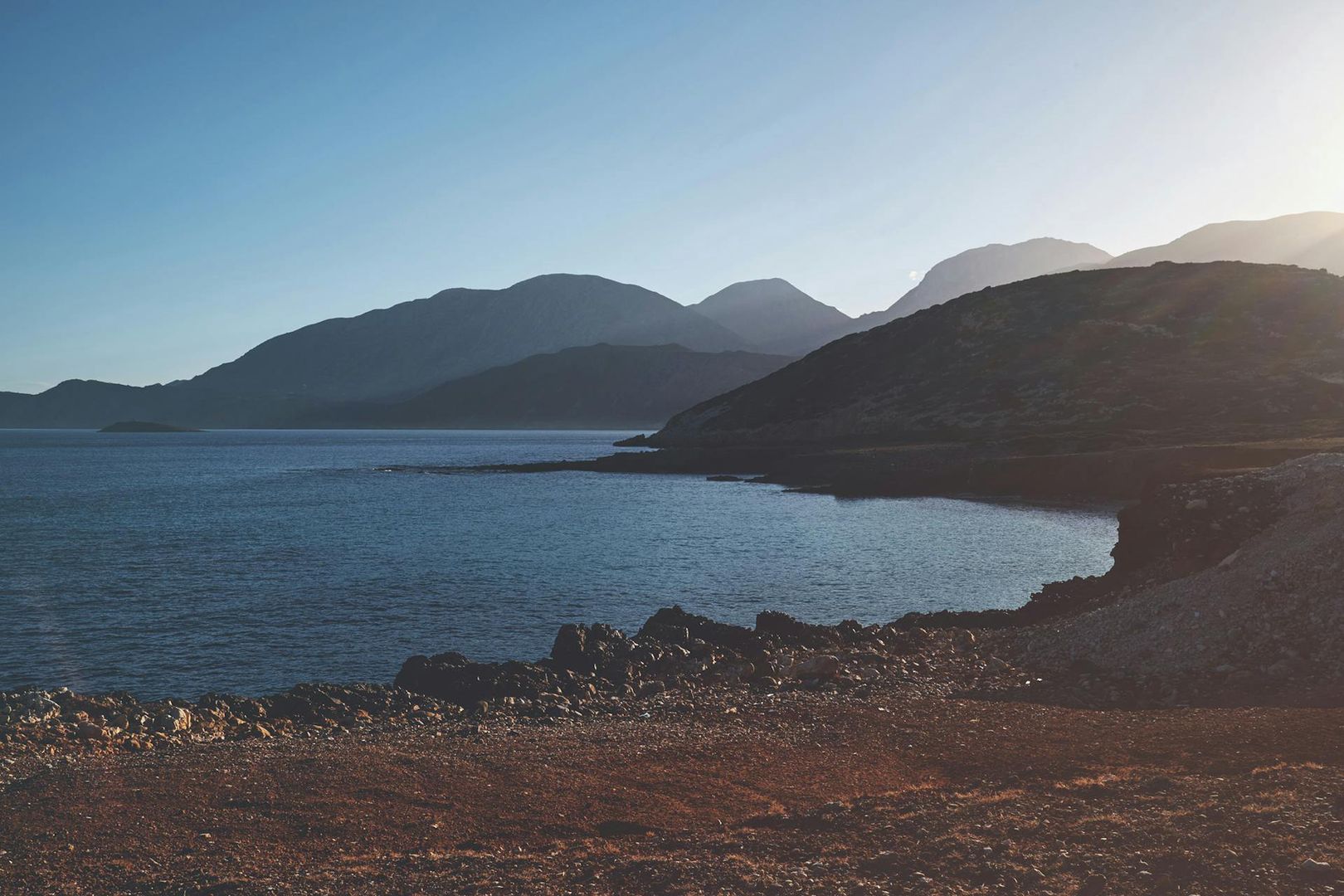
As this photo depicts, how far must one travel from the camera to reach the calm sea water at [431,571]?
32281mm

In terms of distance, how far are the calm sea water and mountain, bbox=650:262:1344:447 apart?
50.5 metres

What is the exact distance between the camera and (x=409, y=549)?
57562 millimetres

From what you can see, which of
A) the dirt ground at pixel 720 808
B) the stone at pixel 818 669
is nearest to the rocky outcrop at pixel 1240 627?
the dirt ground at pixel 720 808

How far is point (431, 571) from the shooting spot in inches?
1932

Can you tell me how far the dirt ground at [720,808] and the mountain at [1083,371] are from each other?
91006 mm

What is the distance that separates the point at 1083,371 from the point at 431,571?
11889 cm

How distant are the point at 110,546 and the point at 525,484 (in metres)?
56.3

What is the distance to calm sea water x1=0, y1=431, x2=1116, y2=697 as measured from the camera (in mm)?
32281

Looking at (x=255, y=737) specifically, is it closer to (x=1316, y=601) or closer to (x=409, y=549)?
(x=1316, y=601)

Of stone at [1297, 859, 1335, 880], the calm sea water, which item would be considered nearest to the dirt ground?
stone at [1297, 859, 1335, 880]

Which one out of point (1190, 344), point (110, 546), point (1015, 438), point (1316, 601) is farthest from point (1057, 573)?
point (1190, 344)

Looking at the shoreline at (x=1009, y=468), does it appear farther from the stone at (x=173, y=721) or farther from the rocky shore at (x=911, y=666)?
the stone at (x=173, y=721)

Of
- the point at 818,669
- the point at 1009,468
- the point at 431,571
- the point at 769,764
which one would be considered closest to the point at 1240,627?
the point at 818,669

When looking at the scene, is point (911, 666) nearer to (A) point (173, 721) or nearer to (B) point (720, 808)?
(B) point (720, 808)
